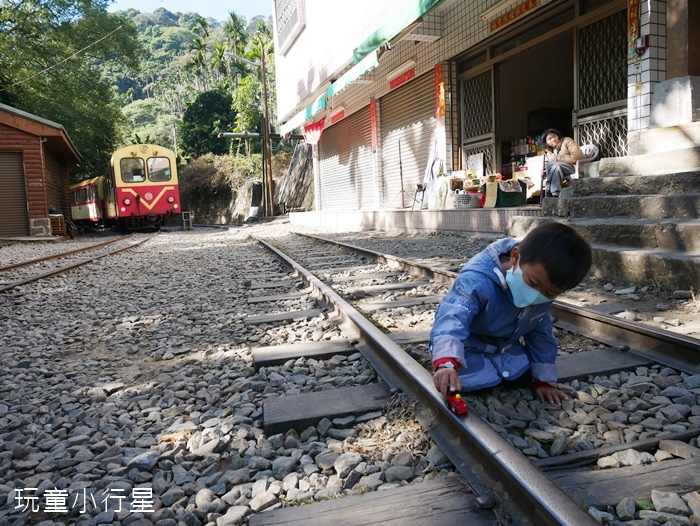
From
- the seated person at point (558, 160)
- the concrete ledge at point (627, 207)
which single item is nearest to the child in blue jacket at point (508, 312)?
the concrete ledge at point (627, 207)

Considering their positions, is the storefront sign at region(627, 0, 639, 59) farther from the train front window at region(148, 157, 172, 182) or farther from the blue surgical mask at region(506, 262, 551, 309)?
the train front window at region(148, 157, 172, 182)

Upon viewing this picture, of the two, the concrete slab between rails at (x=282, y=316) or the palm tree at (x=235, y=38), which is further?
the palm tree at (x=235, y=38)

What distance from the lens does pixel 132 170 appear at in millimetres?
→ 18328

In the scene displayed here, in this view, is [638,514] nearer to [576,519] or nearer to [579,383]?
[576,519]

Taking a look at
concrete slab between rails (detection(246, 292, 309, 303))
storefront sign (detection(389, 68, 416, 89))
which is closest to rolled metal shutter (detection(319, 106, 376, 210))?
storefront sign (detection(389, 68, 416, 89))

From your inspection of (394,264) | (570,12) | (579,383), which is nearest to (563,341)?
(579,383)

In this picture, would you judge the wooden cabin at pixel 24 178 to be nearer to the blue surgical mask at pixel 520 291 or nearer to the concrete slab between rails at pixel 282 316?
the concrete slab between rails at pixel 282 316

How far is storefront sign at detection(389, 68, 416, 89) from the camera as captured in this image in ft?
41.3

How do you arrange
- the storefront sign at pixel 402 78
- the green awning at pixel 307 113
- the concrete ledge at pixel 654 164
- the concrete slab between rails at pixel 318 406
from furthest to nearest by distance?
the green awning at pixel 307 113
the storefront sign at pixel 402 78
the concrete ledge at pixel 654 164
the concrete slab between rails at pixel 318 406

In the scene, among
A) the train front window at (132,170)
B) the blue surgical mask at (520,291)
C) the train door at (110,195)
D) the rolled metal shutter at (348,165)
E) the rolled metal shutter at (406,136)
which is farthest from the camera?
the train door at (110,195)

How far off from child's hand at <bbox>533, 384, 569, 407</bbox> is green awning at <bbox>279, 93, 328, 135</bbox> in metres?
12.8

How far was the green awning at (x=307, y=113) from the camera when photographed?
14304 mm

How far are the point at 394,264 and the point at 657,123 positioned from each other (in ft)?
12.5

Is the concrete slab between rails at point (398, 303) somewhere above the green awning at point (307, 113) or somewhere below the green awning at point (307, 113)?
below
